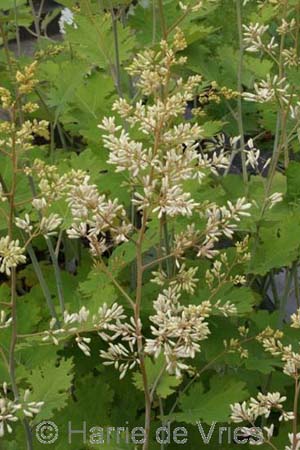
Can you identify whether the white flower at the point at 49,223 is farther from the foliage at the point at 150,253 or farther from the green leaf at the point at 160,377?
the green leaf at the point at 160,377

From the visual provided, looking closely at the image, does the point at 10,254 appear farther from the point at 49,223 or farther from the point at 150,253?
the point at 150,253

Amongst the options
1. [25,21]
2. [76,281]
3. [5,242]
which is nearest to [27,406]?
[5,242]

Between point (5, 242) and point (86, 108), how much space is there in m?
1.14

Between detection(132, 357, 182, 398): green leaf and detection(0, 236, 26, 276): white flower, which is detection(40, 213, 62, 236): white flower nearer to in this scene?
detection(0, 236, 26, 276): white flower

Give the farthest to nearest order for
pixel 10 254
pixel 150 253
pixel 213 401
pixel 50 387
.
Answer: pixel 150 253 → pixel 213 401 → pixel 50 387 → pixel 10 254

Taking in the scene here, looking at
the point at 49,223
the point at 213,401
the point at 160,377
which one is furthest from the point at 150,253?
the point at 49,223

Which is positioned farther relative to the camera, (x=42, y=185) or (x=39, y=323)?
(x=39, y=323)

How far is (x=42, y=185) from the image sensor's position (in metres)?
1.28

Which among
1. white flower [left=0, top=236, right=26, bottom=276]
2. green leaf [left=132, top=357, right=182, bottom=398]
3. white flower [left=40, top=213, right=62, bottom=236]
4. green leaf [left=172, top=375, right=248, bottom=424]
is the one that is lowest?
green leaf [left=172, top=375, right=248, bottom=424]

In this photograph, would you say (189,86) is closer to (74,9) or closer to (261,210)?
(261,210)

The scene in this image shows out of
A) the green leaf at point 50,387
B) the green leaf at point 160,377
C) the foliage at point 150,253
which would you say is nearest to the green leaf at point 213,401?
the foliage at point 150,253

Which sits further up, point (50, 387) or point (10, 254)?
point (10, 254)

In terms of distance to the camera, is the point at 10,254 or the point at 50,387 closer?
the point at 10,254

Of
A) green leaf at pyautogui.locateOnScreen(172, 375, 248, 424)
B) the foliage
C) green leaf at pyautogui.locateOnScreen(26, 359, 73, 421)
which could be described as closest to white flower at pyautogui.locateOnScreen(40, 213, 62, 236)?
the foliage
